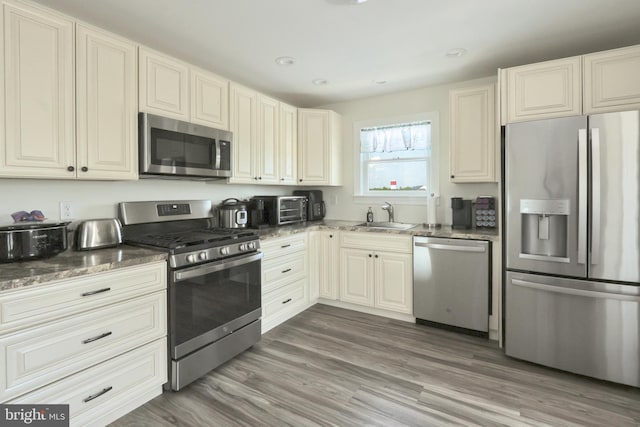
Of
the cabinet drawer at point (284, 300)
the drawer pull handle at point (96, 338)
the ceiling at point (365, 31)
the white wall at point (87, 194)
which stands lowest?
the cabinet drawer at point (284, 300)

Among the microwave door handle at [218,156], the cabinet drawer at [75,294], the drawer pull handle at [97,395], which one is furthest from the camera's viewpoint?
the microwave door handle at [218,156]

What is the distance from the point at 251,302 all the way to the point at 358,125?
8.36 feet

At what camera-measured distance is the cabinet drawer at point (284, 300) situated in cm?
293

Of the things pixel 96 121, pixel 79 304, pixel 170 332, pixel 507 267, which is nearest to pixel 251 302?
pixel 170 332

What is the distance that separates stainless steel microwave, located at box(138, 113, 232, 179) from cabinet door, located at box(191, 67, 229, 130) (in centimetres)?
9

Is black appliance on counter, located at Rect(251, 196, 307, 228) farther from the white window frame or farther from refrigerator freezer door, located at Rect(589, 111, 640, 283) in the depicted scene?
refrigerator freezer door, located at Rect(589, 111, 640, 283)

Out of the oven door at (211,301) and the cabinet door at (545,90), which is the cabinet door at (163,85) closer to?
the oven door at (211,301)

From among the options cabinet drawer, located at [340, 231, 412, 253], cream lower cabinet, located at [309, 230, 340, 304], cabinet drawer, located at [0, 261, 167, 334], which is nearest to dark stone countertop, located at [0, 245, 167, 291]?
cabinet drawer, located at [0, 261, 167, 334]

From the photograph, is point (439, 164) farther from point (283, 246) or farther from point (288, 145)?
point (283, 246)

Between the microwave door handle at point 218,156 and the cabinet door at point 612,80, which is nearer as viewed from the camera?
the cabinet door at point 612,80

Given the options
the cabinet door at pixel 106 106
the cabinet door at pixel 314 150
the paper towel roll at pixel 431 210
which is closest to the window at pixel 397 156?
the paper towel roll at pixel 431 210

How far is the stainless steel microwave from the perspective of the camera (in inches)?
89.6

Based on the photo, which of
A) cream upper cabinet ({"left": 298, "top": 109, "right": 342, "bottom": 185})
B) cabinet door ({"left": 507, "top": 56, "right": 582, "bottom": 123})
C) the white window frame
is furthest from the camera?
cream upper cabinet ({"left": 298, "top": 109, "right": 342, "bottom": 185})

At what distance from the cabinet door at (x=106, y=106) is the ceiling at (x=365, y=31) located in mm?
231
